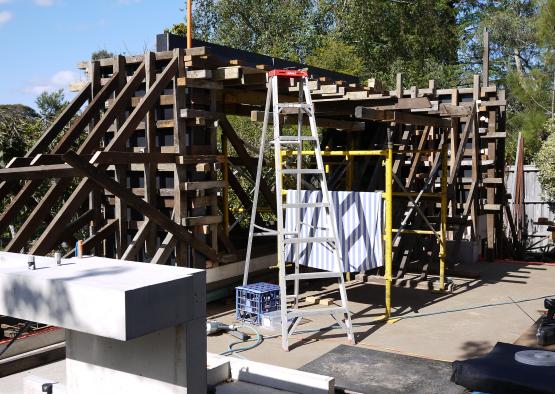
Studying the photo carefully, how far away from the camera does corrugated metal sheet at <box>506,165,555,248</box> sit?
16.0 meters

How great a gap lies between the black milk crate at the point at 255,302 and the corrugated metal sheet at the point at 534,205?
968cm

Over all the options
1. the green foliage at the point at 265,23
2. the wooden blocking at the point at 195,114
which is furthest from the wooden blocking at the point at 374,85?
the green foliage at the point at 265,23

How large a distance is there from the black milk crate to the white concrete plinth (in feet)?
13.1

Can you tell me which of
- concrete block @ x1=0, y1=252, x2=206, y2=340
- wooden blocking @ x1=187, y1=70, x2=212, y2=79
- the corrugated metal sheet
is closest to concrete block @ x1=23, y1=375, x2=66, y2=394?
concrete block @ x1=0, y1=252, x2=206, y2=340

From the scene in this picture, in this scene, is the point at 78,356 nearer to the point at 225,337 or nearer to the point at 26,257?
the point at 26,257

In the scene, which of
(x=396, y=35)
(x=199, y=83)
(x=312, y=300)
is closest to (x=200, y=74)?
(x=199, y=83)

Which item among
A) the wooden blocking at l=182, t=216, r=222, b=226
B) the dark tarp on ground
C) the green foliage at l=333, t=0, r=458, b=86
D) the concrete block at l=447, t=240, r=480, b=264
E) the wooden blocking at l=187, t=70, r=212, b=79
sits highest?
the green foliage at l=333, t=0, r=458, b=86

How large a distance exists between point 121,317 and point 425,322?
5.80 metres

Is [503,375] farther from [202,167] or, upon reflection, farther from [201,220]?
[202,167]

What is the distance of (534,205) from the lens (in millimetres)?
16422

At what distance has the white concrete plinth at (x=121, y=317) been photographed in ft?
11.9

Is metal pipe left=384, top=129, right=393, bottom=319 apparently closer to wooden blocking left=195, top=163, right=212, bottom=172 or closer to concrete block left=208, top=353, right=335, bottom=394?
wooden blocking left=195, top=163, right=212, bottom=172

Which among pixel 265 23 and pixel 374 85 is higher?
pixel 265 23

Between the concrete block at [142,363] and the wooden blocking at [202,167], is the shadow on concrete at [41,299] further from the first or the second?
the wooden blocking at [202,167]
